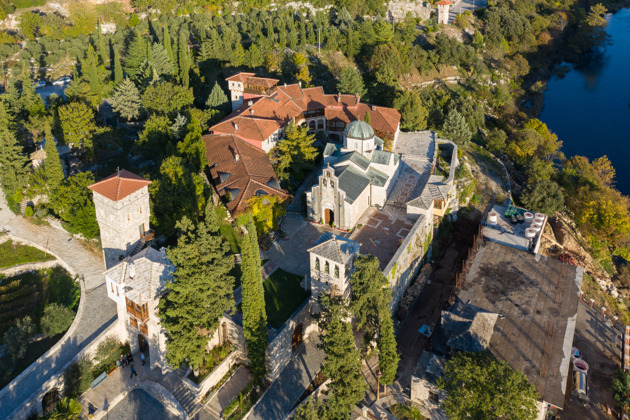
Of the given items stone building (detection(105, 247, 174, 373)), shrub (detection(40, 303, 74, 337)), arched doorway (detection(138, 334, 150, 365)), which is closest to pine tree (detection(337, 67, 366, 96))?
stone building (detection(105, 247, 174, 373))

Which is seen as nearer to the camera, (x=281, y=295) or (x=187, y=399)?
(x=187, y=399)

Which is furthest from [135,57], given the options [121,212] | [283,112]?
[121,212]

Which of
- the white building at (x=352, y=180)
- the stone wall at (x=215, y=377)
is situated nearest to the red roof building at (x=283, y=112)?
the white building at (x=352, y=180)

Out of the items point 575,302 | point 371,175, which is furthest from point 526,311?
point 371,175

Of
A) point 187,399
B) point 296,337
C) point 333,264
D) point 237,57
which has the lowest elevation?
point 187,399

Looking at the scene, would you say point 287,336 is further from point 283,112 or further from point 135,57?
point 135,57
